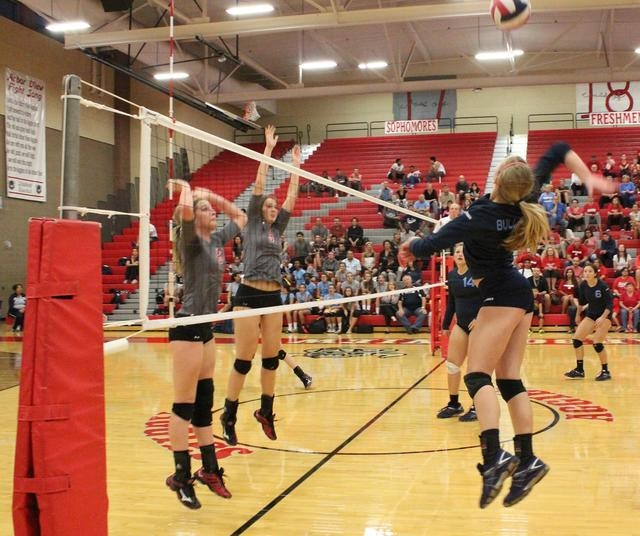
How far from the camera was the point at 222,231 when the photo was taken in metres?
5.14

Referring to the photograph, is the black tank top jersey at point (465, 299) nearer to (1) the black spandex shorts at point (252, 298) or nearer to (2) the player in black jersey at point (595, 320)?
(1) the black spandex shorts at point (252, 298)

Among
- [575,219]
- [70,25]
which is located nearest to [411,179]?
[575,219]

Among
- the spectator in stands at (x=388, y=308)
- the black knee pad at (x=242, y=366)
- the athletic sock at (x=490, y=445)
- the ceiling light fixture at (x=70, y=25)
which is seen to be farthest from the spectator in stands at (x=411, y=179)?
the athletic sock at (x=490, y=445)

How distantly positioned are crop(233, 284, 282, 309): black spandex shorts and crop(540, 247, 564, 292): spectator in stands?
1239cm

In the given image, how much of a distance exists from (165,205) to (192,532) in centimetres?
207

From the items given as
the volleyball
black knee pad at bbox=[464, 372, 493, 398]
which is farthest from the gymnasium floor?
the volleyball

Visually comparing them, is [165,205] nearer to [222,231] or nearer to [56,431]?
[222,231]

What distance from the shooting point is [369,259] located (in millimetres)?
11430

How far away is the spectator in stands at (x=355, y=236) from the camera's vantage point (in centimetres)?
1041

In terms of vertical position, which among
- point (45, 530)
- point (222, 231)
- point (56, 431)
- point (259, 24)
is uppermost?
point (259, 24)

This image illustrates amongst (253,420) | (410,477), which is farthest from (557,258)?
(410,477)

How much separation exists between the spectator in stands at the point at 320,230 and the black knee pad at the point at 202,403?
4144 millimetres

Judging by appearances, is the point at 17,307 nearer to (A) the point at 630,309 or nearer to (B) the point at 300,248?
(B) the point at 300,248

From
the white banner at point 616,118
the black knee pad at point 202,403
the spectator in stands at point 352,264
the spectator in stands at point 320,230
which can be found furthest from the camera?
the white banner at point 616,118
